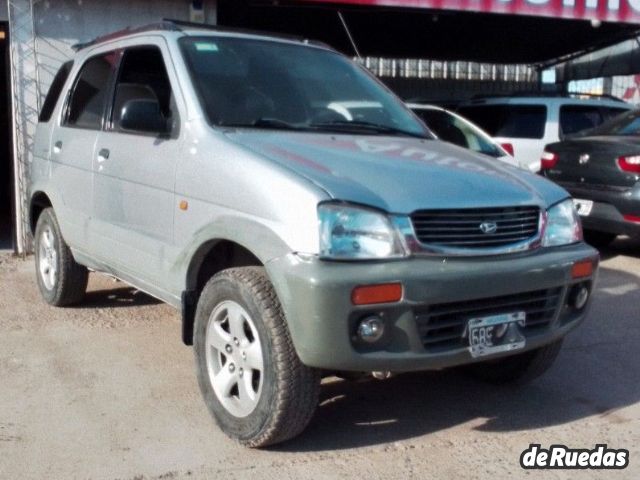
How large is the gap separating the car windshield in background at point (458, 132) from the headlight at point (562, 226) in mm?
4622

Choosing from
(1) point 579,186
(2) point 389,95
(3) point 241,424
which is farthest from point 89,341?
(1) point 579,186

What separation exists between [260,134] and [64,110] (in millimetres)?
2324

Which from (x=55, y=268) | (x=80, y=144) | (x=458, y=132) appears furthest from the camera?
(x=458, y=132)

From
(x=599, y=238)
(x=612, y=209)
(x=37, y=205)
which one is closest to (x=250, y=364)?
(x=37, y=205)

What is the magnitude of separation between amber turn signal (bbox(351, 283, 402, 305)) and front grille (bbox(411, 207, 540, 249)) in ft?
0.90

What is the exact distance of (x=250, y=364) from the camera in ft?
12.1

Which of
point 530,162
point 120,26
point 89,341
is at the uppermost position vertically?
point 120,26

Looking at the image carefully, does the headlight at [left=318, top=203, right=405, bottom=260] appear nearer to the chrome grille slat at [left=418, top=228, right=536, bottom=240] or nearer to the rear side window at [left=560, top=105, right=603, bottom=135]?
the chrome grille slat at [left=418, top=228, right=536, bottom=240]

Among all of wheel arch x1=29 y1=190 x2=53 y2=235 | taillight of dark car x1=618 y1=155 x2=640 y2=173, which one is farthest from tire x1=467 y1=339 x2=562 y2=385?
taillight of dark car x1=618 y1=155 x2=640 y2=173

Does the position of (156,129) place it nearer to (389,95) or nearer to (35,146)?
(389,95)

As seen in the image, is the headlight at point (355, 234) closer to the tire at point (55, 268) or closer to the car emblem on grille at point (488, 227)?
the car emblem on grille at point (488, 227)

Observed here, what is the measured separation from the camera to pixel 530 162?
34.9ft

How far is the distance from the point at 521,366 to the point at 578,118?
7.18m

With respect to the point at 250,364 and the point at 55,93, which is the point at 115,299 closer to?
the point at 55,93
